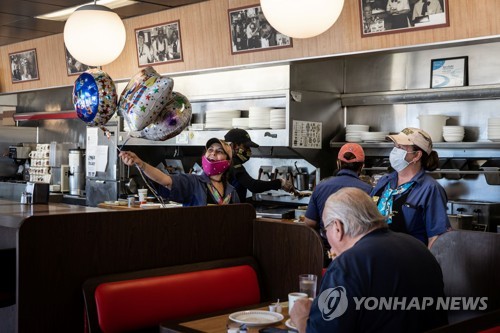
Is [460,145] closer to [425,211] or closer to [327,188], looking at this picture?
[327,188]

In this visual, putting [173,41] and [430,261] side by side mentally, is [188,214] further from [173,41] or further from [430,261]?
[173,41]

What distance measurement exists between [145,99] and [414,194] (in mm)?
1728

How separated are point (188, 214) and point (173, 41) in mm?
3504

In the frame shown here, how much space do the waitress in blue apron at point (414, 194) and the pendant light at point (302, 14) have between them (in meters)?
0.86

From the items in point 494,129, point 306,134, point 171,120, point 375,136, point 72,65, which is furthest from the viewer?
point 72,65

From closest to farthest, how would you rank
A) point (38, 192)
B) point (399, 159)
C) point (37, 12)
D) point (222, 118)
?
point (399, 159) < point (38, 192) < point (222, 118) < point (37, 12)

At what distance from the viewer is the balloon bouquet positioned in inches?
166

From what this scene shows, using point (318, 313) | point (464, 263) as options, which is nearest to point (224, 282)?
point (464, 263)

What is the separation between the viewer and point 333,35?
18.2ft

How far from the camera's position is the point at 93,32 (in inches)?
199

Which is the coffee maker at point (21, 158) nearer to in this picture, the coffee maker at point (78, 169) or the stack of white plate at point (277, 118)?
the coffee maker at point (78, 169)

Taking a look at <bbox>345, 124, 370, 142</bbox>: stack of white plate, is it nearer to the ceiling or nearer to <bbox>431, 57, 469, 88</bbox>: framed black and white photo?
<bbox>431, 57, 469, 88</bbox>: framed black and white photo

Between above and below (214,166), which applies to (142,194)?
below

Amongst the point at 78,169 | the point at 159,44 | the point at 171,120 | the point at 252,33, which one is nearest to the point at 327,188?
A: the point at 171,120
